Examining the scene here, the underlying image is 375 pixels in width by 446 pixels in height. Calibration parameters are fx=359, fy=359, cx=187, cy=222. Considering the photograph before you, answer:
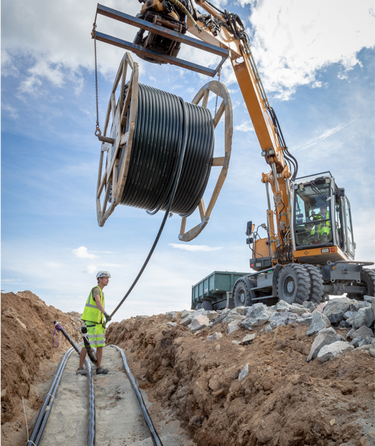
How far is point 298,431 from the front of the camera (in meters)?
2.67

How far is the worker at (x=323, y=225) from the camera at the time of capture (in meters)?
9.20

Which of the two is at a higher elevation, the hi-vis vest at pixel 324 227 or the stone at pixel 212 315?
the hi-vis vest at pixel 324 227

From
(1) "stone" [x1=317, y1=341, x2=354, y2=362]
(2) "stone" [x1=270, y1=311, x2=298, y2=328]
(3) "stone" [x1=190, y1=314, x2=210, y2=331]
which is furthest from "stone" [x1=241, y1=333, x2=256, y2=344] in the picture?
(3) "stone" [x1=190, y1=314, x2=210, y2=331]

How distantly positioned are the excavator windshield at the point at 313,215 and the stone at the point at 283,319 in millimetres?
4541

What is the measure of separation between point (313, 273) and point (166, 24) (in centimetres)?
642

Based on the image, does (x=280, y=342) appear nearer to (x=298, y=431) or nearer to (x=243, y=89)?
(x=298, y=431)

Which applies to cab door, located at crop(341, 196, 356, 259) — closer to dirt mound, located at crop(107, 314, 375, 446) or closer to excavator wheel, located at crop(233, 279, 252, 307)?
excavator wheel, located at crop(233, 279, 252, 307)

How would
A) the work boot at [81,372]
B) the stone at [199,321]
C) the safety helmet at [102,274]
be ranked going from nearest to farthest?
→ 1. the work boot at [81,372]
2. the stone at [199,321]
3. the safety helmet at [102,274]

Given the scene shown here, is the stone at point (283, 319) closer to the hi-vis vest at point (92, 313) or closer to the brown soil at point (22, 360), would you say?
the hi-vis vest at point (92, 313)

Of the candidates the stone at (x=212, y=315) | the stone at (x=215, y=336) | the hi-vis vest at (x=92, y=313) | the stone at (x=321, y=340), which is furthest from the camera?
the stone at (x=212, y=315)

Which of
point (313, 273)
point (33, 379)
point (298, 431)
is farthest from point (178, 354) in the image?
point (313, 273)

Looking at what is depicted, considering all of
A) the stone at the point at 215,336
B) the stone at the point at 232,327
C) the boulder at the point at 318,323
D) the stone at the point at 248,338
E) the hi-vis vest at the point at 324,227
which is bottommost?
the stone at the point at 215,336

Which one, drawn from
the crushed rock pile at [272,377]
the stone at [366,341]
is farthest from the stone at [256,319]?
the stone at [366,341]

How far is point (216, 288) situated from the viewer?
14.0 m
